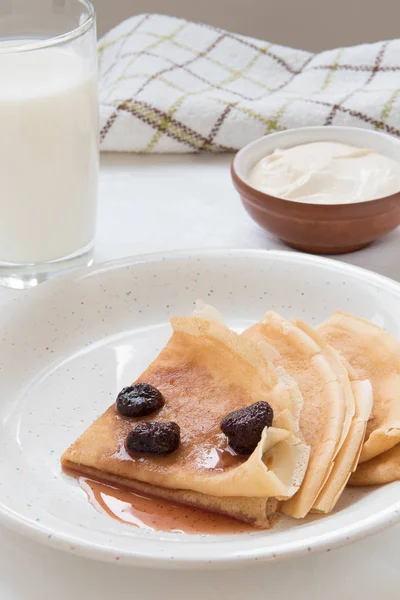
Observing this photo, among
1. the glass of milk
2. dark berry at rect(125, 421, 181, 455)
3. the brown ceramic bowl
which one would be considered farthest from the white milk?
dark berry at rect(125, 421, 181, 455)

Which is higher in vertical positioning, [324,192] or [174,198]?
[324,192]

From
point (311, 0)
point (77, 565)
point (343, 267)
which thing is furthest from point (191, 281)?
point (311, 0)

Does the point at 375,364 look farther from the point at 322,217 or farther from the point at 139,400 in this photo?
the point at 322,217

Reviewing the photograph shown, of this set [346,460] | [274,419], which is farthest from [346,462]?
[274,419]

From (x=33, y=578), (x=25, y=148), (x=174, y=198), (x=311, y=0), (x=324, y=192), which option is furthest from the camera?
(x=311, y=0)

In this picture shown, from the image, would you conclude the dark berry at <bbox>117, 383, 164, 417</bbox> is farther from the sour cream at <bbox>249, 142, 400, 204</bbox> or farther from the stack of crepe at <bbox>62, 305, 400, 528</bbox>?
the sour cream at <bbox>249, 142, 400, 204</bbox>

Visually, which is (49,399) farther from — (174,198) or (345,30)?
(345,30)

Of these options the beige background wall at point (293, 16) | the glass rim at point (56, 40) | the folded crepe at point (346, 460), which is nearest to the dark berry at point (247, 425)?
the folded crepe at point (346, 460)
